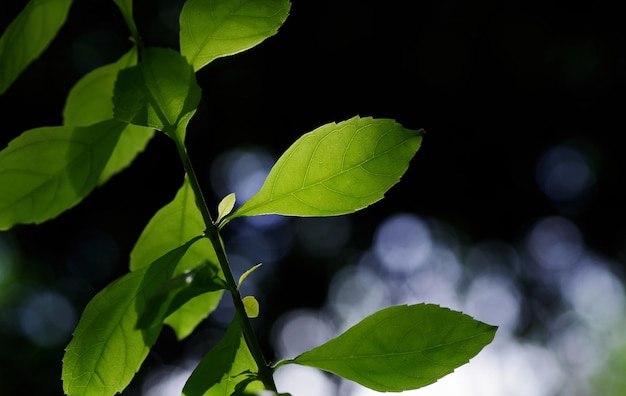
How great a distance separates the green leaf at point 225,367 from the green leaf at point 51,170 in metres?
0.21

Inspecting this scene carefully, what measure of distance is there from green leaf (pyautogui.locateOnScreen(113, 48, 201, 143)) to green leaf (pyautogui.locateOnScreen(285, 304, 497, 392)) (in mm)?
209

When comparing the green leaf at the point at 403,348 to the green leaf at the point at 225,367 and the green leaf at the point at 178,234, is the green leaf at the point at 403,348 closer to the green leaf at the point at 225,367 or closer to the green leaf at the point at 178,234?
the green leaf at the point at 225,367

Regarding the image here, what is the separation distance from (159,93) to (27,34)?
240 millimetres

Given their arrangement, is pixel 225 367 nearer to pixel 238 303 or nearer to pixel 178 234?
pixel 238 303

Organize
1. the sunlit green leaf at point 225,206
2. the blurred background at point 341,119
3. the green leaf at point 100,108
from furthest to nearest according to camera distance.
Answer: the blurred background at point 341,119
the green leaf at point 100,108
the sunlit green leaf at point 225,206

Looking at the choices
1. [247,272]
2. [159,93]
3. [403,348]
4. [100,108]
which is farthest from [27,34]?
[403,348]

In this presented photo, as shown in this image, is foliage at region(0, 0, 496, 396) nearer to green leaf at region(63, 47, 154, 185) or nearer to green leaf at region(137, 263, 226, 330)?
green leaf at region(137, 263, 226, 330)

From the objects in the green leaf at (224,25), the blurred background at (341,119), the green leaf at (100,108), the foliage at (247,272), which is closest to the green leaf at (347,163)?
the foliage at (247,272)

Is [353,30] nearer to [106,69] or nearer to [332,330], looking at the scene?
[332,330]

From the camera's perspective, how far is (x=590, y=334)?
27.5ft

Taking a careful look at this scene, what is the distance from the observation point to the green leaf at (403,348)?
20.0 inches

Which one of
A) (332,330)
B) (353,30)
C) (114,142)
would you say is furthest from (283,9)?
(332,330)

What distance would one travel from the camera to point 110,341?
1.81ft

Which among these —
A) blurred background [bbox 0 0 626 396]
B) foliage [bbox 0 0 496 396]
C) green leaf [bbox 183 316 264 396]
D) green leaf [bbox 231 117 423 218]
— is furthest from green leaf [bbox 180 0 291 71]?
blurred background [bbox 0 0 626 396]
